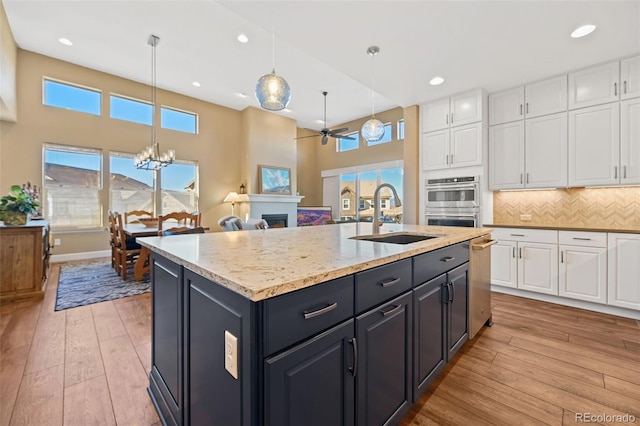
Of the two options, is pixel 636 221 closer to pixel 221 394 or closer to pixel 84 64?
pixel 221 394

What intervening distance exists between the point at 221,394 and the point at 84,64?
7.14 meters

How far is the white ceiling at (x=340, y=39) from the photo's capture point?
Result: 7.90 feet

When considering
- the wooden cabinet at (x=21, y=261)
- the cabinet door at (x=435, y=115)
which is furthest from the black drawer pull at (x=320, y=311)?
the cabinet door at (x=435, y=115)

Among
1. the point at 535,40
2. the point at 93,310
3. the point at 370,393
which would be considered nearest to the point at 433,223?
the point at 535,40

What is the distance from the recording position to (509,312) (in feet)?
9.50

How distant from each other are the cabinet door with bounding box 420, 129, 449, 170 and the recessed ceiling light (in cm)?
164

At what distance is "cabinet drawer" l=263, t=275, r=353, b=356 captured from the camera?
761 millimetres

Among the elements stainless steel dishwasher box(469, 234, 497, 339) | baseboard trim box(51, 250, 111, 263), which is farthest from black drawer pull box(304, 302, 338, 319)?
baseboard trim box(51, 250, 111, 263)

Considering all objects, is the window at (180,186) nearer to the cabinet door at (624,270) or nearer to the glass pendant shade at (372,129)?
the glass pendant shade at (372,129)

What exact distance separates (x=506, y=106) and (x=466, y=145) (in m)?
0.70

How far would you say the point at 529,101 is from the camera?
11.7ft

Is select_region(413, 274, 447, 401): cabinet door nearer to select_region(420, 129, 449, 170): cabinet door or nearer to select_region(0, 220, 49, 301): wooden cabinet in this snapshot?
select_region(420, 129, 449, 170): cabinet door

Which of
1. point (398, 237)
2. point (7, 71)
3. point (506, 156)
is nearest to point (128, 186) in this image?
point (7, 71)

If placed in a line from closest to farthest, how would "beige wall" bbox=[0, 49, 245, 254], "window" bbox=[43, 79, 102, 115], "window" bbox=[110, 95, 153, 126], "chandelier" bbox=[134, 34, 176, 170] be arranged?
"chandelier" bbox=[134, 34, 176, 170], "beige wall" bbox=[0, 49, 245, 254], "window" bbox=[43, 79, 102, 115], "window" bbox=[110, 95, 153, 126]
